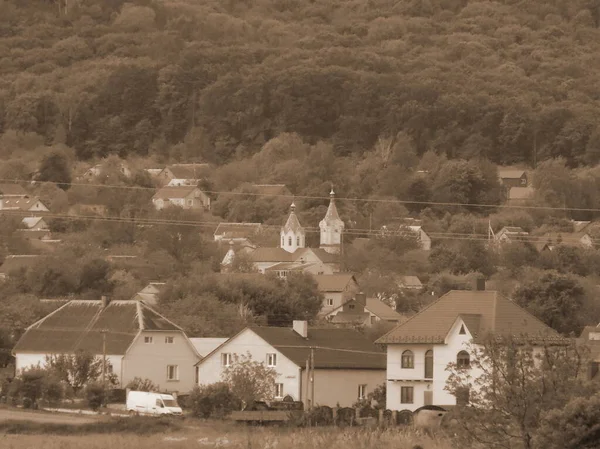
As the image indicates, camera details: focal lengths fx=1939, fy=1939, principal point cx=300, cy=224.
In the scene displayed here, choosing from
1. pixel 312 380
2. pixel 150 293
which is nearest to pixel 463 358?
pixel 312 380

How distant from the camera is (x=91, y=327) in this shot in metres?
60.5

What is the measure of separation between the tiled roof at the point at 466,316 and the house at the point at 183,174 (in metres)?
90.6

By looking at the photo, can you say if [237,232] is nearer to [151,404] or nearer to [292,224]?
[292,224]

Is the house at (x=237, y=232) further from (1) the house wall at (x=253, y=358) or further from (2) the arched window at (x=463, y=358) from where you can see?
(2) the arched window at (x=463, y=358)

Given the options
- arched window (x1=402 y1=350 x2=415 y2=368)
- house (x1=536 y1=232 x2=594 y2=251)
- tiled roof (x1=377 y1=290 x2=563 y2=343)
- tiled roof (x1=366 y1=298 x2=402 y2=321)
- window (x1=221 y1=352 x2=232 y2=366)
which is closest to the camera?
tiled roof (x1=377 y1=290 x2=563 y2=343)

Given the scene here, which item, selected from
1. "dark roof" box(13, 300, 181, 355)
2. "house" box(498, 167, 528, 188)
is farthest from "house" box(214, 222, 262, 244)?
"dark roof" box(13, 300, 181, 355)

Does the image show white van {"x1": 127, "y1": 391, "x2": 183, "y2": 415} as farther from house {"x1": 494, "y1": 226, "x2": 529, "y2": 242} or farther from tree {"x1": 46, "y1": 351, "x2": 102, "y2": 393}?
house {"x1": 494, "y1": 226, "x2": 529, "y2": 242}

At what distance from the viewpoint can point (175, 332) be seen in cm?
5988

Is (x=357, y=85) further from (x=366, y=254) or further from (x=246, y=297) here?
(x=246, y=297)

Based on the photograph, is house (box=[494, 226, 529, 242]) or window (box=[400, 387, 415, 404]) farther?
house (box=[494, 226, 529, 242])

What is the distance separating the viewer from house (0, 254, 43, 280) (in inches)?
3442

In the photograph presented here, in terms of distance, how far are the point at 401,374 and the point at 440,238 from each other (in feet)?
216

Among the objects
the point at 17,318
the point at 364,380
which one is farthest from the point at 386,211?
the point at 364,380

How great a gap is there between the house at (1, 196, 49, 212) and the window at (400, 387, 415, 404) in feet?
258
